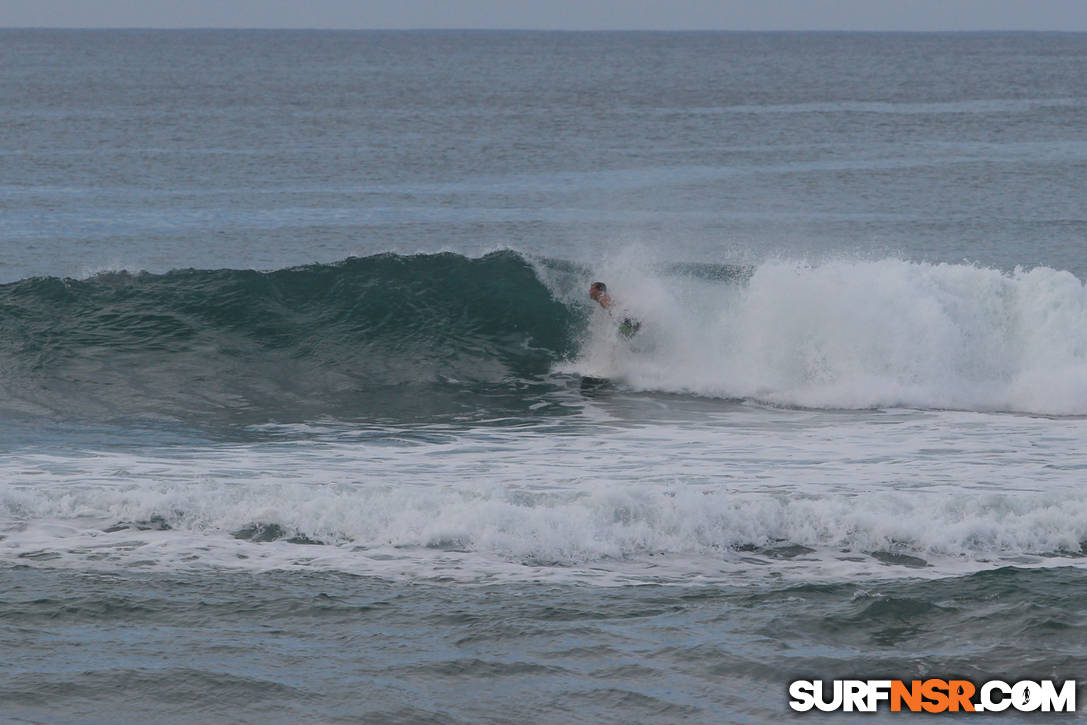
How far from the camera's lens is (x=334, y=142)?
2122 inches

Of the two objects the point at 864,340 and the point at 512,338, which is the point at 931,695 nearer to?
the point at 864,340

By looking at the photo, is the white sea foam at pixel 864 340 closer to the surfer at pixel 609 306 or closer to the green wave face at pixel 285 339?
the surfer at pixel 609 306

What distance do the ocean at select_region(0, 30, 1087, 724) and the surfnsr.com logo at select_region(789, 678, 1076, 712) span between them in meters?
0.12

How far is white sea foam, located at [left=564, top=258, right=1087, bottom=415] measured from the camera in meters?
17.8

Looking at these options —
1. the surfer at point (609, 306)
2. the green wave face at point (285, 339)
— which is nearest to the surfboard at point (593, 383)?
the green wave face at point (285, 339)

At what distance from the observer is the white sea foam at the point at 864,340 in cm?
1775

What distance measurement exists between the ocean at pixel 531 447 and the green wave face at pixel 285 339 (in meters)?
0.08

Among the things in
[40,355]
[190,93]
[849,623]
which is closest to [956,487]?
[849,623]

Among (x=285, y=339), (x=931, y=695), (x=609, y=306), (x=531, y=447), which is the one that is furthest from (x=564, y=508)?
(x=285, y=339)

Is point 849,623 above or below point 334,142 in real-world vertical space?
below

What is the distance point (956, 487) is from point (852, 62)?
427 feet

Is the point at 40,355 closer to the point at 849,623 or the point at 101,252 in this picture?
the point at 101,252

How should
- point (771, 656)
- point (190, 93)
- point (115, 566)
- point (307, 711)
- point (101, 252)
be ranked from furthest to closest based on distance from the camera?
point (190, 93) < point (101, 252) < point (115, 566) < point (771, 656) < point (307, 711)

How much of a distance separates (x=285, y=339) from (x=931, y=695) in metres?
13.9
